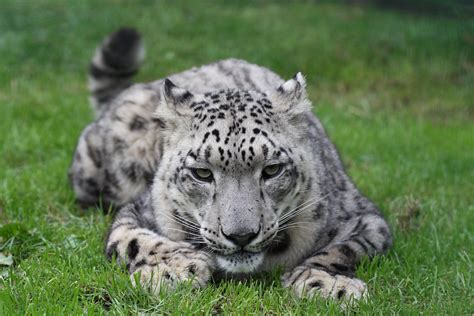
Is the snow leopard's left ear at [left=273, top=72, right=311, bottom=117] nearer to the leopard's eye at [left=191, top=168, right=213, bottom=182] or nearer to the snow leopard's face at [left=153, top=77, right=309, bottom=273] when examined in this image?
the snow leopard's face at [left=153, top=77, right=309, bottom=273]

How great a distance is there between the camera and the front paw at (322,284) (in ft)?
16.5

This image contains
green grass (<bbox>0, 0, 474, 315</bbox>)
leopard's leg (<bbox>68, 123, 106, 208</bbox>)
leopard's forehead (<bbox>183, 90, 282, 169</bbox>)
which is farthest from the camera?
leopard's leg (<bbox>68, 123, 106, 208</bbox>)

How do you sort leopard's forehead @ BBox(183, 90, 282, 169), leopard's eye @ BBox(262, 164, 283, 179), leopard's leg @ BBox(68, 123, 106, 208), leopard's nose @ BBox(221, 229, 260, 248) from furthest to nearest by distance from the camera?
1. leopard's leg @ BBox(68, 123, 106, 208)
2. leopard's eye @ BBox(262, 164, 283, 179)
3. leopard's forehead @ BBox(183, 90, 282, 169)
4. leopard's nose @ BBox(221, 229, 260, 248)

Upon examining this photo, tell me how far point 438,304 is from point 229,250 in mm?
1402

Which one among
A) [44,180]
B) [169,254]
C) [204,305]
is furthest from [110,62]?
[204,305]

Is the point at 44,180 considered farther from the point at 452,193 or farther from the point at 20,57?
the point at 20,57

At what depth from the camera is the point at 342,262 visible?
18.4 ft

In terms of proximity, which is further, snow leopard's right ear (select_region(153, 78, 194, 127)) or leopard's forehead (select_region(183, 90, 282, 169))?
snow leopard's right ear (select_region(153, 78, 194, 127))

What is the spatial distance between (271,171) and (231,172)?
30 cm

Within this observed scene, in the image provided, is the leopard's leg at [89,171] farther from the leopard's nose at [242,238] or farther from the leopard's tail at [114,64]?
the leopard's nose at [242,238]

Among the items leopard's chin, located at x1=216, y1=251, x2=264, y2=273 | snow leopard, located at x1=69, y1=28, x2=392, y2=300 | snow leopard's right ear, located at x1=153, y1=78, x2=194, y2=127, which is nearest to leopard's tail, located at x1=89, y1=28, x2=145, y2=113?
snow leopard, located at x1=69, y1=28, x2=392, y2=300

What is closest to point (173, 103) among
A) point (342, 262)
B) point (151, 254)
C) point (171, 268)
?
point (151, 254)

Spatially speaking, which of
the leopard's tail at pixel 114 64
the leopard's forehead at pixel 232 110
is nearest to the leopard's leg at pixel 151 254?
the leopard's forehead at pixel 232 110

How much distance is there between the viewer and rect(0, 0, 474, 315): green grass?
496cm
